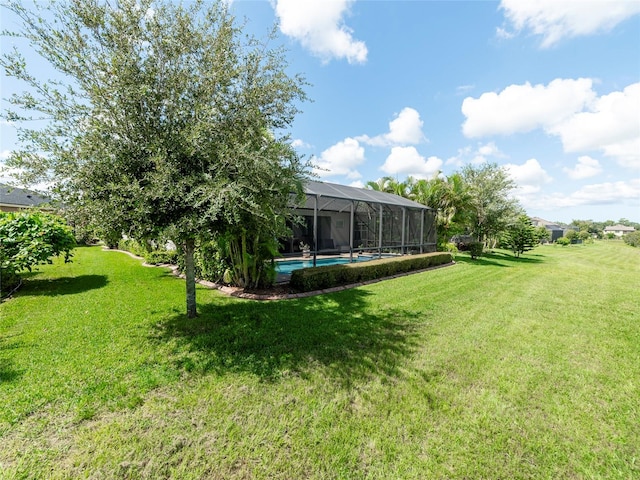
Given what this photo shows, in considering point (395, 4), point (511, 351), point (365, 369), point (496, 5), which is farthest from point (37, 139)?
point (496, 5)

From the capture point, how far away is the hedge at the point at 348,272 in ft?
24.2

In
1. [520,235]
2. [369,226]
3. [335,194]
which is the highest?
[335,194]

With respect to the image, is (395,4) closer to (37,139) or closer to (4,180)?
(37,139)

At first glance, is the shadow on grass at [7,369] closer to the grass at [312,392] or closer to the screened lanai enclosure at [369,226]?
the grass at [312,392]

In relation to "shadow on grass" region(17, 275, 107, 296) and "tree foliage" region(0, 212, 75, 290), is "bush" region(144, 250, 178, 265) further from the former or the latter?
"tree foliage" region(0, 212, 75, 290)

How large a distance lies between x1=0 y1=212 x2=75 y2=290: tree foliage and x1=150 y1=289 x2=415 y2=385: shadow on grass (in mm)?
4390

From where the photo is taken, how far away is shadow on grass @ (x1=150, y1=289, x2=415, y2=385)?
3473 millimetres

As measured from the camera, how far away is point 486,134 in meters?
18.2

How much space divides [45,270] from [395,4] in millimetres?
15532

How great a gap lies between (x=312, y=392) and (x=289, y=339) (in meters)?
1.40

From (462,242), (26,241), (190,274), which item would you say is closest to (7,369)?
(190,274)

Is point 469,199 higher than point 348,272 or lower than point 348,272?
higher

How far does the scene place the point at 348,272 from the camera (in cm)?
846

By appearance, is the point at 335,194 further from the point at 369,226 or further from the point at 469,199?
the point at 469,199
